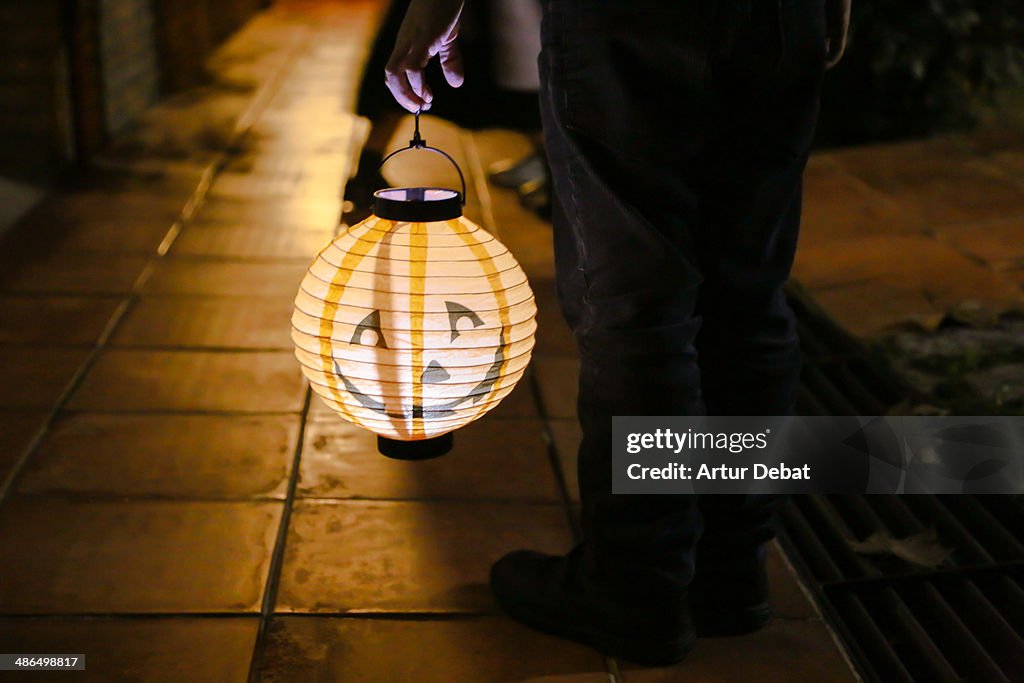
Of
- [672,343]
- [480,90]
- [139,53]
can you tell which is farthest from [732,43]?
[139,53]

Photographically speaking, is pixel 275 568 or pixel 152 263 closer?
pixel 275 568

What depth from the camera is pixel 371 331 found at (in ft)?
4.40

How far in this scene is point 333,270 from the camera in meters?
1.38

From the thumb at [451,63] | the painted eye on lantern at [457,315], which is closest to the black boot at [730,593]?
the painted eye on lantern at [457,315]

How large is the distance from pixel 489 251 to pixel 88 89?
12.8 ft

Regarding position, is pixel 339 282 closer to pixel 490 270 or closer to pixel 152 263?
pixel 490 270

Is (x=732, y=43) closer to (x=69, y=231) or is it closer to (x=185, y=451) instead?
(x=185, y=451)

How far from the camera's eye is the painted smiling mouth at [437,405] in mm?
1397

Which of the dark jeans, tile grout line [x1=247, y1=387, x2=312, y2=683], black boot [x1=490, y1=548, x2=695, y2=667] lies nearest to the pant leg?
the dark jeans

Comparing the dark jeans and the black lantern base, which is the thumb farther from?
the black lantern base

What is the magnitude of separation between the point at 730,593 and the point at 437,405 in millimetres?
627

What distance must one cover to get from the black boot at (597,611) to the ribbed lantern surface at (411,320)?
40cm

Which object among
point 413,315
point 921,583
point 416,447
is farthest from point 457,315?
point 921,583

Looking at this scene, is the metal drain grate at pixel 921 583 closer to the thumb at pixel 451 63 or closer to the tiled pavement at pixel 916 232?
the tiled pavement at pixel 916 232
